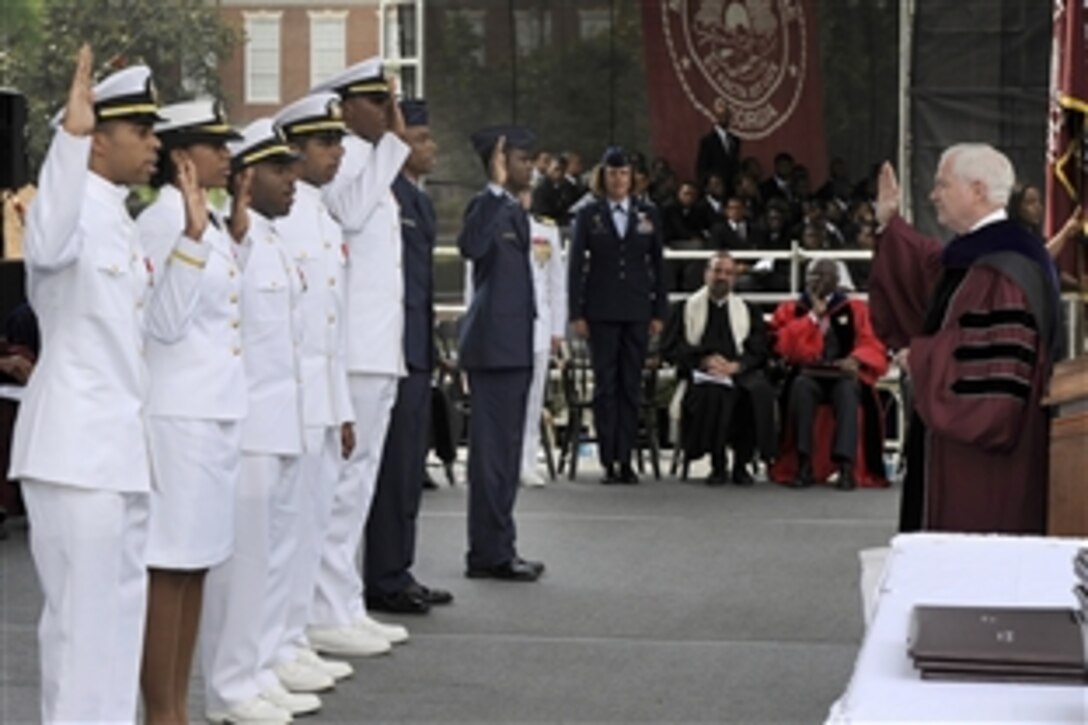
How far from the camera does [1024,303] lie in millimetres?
7918

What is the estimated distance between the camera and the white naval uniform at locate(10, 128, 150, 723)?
606 cm

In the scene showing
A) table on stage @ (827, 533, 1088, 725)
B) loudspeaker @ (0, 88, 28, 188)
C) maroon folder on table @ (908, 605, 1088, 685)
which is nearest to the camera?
table on stage @ (827, 533, 1088, 725)

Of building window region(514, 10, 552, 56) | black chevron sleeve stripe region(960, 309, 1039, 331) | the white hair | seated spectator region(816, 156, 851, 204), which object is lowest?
black chevron sleeve stripe region(960, 309, 1039, 331)

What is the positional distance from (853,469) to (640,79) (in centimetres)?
598

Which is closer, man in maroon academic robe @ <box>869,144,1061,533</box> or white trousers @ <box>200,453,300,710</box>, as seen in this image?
white trousers @ <box>200,453,300,710</box>

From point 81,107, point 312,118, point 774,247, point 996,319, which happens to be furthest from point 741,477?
point 81,107

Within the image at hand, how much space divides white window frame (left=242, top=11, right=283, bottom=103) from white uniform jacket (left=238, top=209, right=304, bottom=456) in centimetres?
5903

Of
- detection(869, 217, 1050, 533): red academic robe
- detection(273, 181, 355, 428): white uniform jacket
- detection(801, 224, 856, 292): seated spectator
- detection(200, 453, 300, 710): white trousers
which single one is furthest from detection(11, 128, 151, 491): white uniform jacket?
detection(801, 224, 856, 292): seated spectator

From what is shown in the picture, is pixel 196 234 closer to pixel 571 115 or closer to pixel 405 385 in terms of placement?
pixel 405 385

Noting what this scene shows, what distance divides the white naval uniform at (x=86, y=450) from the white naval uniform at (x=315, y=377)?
190 cm

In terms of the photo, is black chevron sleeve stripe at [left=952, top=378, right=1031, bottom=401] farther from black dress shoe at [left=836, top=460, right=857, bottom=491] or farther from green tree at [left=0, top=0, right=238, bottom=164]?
green tree at [left=0, top=0, right=238, bottom=164]

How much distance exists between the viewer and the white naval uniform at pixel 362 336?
9.12m

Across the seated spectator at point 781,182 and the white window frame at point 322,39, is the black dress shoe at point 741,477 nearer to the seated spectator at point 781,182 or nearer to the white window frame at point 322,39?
the seated spectator at point 781,182

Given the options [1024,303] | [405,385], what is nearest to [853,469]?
[405,385]
